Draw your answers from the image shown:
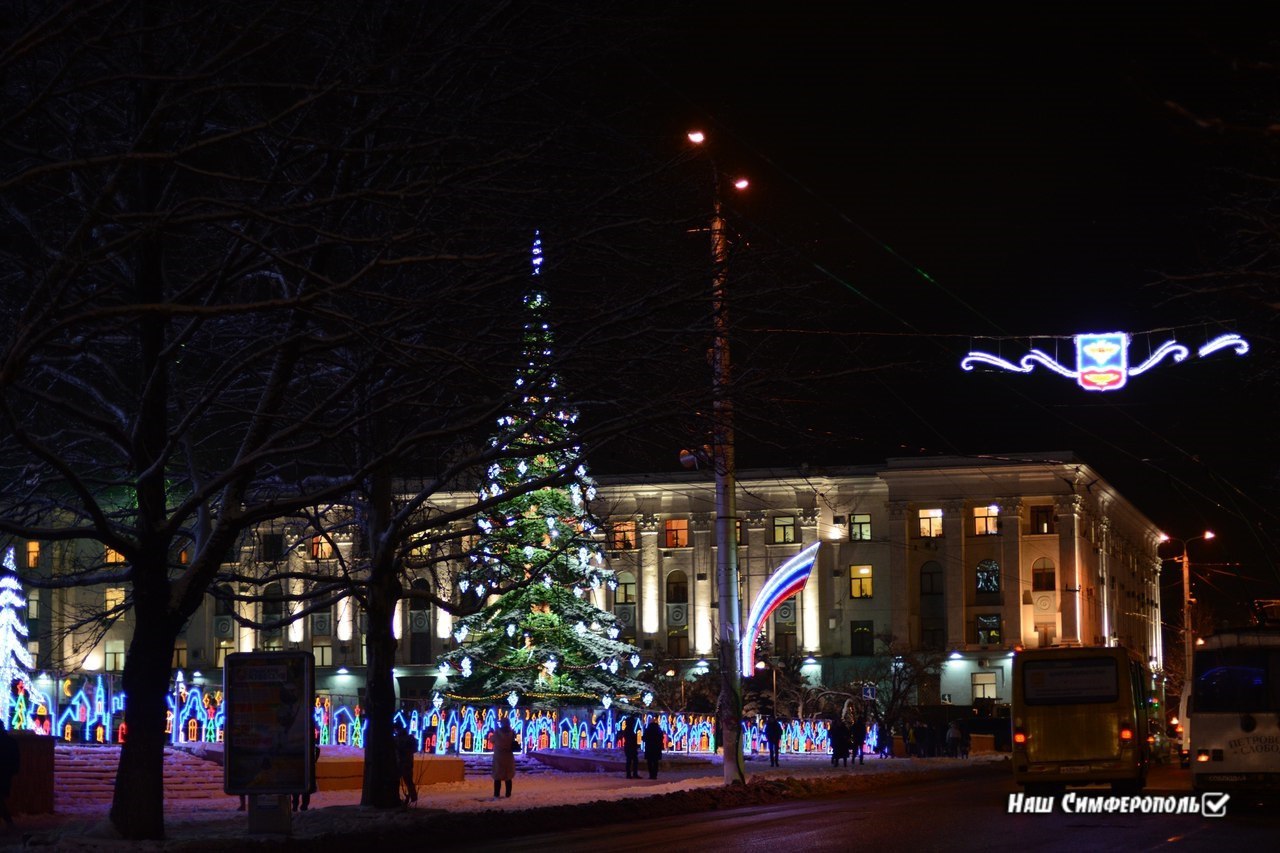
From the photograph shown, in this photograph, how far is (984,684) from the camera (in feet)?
315

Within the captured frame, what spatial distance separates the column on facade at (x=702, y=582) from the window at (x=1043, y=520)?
712 inches

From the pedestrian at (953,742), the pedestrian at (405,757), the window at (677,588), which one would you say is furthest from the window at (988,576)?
the pedestrian at (405,757)

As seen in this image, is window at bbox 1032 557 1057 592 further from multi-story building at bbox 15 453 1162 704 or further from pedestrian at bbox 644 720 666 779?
pedestrian at bbox 644 720 666 779


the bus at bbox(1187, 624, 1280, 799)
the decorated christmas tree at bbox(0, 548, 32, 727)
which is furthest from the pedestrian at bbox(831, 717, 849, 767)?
the decorated christmas tree at bbox(0, 548, 32, 727)

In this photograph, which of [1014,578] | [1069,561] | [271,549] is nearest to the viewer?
[271,549]

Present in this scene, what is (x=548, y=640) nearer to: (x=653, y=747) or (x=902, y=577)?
(x=653, y=747)

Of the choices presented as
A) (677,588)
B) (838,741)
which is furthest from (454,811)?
(677,588)

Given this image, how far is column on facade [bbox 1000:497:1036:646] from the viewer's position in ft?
313

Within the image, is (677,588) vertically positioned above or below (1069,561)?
below

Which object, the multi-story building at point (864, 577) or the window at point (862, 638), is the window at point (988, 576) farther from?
the window at point (862, 638)

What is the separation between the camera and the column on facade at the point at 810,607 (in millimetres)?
96938

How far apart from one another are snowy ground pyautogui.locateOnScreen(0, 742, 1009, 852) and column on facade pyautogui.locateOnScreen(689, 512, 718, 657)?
5454 cm

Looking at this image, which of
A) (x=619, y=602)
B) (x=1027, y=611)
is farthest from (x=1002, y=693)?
(x=619, y=602)

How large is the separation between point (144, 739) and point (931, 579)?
82232 mm
